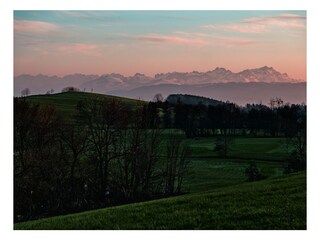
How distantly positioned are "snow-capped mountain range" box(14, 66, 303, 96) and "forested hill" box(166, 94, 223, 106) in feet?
1.83

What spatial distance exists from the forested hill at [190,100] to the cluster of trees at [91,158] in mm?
629

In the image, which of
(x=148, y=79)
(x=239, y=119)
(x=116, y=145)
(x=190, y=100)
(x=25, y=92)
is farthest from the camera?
(x=116, y=145)

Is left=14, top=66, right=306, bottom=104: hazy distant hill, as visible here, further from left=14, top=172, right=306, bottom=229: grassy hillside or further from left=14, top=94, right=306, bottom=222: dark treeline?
left=14, top=172, right=306, bottom=229: grassy hillside

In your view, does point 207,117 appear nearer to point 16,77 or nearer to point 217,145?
point 217,145

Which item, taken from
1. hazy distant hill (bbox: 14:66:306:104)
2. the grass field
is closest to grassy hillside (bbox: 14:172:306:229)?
the grass field

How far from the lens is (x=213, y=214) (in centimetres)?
1090

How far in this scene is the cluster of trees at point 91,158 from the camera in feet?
44.3

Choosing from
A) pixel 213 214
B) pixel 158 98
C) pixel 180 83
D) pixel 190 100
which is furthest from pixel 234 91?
pixel 213 214

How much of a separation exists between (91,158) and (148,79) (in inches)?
110

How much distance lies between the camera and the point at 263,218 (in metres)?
10.5

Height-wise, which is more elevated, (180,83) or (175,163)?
(180,83)

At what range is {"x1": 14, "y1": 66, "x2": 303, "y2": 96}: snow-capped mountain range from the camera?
41.5ft
